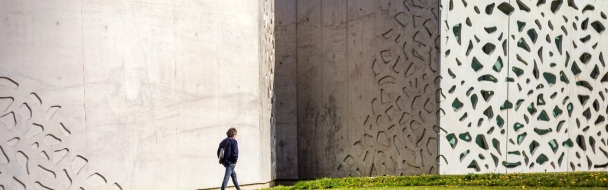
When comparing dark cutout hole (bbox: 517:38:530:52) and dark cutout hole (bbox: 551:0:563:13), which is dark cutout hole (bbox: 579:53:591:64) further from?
→ dark cutout hole (bbox: 517:38:530:52)

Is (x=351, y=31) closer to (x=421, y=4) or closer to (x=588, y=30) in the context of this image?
(x=421, y=4)

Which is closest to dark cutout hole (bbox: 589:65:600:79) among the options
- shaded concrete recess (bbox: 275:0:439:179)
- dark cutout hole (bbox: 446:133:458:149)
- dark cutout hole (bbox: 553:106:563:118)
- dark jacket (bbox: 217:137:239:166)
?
dark cutout hole (bbox: 553:106:563:118)

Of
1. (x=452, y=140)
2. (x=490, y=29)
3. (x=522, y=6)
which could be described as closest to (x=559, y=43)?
(x=522, y=6)

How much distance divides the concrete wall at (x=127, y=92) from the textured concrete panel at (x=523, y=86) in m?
4.52

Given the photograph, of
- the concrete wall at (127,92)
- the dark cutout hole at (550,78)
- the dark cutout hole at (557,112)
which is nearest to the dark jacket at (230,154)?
the concrete wall at (127,92)

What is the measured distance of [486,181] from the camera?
49.1ft

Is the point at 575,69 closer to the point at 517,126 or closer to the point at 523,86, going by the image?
the point at 523,86

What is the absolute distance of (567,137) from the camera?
19219 mm

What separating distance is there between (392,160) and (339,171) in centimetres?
196

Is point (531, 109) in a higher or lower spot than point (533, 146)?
higher

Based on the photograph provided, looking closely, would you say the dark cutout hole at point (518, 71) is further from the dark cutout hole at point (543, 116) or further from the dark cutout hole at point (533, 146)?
the dark cutout hole at point (533, 146)

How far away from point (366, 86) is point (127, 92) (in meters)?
6.10

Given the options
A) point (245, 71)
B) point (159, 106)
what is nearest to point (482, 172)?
point (245, 71)

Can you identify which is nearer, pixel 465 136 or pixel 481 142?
pixel 465 136
